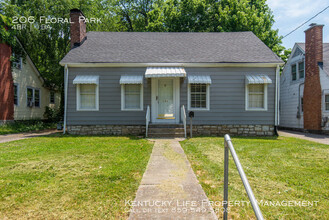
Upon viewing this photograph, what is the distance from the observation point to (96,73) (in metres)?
9.29

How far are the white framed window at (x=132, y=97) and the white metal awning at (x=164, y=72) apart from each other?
111 centimetres

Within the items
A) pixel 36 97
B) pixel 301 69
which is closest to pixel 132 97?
pixel 36 97

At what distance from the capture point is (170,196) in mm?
2732

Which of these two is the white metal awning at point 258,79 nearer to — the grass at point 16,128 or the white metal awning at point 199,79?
the white metal awning at point 199,79

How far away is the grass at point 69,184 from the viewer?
2400mm

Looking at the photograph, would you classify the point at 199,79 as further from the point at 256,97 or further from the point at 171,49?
the point at 256,97

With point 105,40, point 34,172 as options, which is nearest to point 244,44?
point 105,40

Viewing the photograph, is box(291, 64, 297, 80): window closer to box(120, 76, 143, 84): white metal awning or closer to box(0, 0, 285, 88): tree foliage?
box(0, 0, 285, 88): tree foliage

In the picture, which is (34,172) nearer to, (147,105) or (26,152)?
(26,152)

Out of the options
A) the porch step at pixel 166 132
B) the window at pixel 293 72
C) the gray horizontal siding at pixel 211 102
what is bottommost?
the porch step at pixel 166 132

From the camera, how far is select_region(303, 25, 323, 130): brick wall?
11.3 m

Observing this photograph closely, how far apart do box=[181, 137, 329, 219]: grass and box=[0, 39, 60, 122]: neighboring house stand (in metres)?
12.7

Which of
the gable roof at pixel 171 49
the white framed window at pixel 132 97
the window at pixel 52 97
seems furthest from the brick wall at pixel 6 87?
the white framed window at pixel 132 97

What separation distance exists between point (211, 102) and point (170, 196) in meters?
7.12
